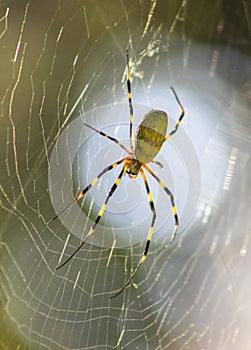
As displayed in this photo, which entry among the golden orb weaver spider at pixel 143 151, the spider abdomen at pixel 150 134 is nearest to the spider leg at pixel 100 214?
the golden orb weaver spider at pixel 143 151

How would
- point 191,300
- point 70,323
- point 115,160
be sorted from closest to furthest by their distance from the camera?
point 115,160 < point 70,323 < point 191,300

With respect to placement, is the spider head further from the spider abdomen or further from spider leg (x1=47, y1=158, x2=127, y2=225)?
the spider abdomen

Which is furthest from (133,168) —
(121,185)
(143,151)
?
(143,151)

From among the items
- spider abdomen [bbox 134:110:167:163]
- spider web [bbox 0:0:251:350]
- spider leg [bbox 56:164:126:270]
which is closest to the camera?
spider abdomen [bbox 134:110:167:163]

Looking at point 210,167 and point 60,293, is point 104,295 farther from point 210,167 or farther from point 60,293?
point 210,167

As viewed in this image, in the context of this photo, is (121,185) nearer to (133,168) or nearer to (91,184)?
(133,168)

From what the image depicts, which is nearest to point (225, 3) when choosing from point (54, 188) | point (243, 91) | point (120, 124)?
point (243, 91)

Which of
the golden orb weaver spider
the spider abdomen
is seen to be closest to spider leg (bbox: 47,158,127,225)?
the golden orb weaver spider
